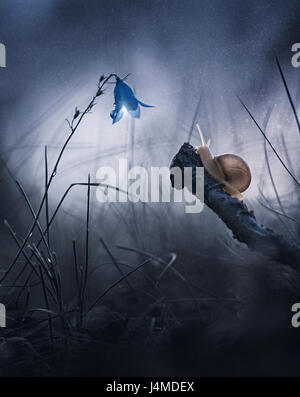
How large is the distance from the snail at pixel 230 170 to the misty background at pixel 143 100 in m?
0.10

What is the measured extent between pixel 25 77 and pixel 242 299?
3.09ft

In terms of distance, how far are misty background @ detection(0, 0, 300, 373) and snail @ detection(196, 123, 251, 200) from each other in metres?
0.10

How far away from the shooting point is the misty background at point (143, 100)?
49.1 inches

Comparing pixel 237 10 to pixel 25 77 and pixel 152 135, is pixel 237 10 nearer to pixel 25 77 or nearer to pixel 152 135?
pixel 152 135

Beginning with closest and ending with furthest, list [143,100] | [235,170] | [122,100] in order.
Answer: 1. [122,100]
2. [235,170]
3. [143,100]

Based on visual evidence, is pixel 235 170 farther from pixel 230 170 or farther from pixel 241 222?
pixel 241 222

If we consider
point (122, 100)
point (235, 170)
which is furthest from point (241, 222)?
point (122, 100)

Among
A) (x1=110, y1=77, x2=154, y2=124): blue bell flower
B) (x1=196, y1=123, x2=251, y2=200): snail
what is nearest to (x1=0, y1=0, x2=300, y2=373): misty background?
(x1=196, y1=123, x2=251, y2=200): snail

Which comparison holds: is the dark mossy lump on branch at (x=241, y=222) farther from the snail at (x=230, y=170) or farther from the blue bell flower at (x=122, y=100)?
the blue bell flower at (x=122, y=100)

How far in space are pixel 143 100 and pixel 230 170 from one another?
0.36 metres

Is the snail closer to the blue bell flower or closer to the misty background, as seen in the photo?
the misty background

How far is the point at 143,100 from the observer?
130 centimetres

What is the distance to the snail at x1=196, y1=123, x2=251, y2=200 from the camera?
116 cm
